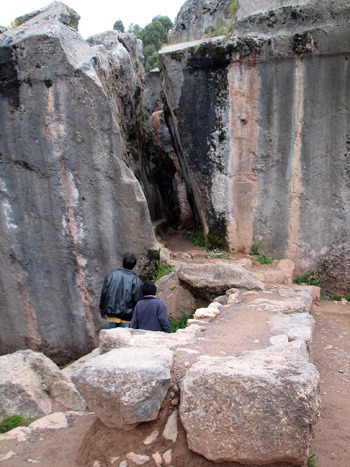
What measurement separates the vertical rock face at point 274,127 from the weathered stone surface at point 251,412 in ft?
14.6

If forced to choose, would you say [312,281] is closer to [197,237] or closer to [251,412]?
[197,237]

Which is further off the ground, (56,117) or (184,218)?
(56,117)

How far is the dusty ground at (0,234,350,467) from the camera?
2.41 meters

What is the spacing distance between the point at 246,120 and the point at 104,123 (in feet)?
7.44

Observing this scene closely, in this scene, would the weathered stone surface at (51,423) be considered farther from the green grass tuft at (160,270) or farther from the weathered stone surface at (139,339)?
the green grass tuft at (160,270)

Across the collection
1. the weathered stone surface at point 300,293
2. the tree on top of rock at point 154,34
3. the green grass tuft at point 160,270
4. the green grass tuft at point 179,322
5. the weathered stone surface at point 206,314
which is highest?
the tree on top of rock at point 154,34

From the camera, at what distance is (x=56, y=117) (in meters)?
5.53

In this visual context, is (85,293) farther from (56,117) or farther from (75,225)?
(56,117)

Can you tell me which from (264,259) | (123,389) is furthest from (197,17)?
(123,389)

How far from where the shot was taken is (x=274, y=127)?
21.3 feet

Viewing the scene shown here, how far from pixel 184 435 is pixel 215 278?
130 inches

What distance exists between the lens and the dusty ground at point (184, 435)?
2414 mm

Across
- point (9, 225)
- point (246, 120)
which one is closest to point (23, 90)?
point (9, 225)

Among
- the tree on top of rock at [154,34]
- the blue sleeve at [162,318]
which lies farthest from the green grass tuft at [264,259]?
the tree on top of rock at [154,34]
